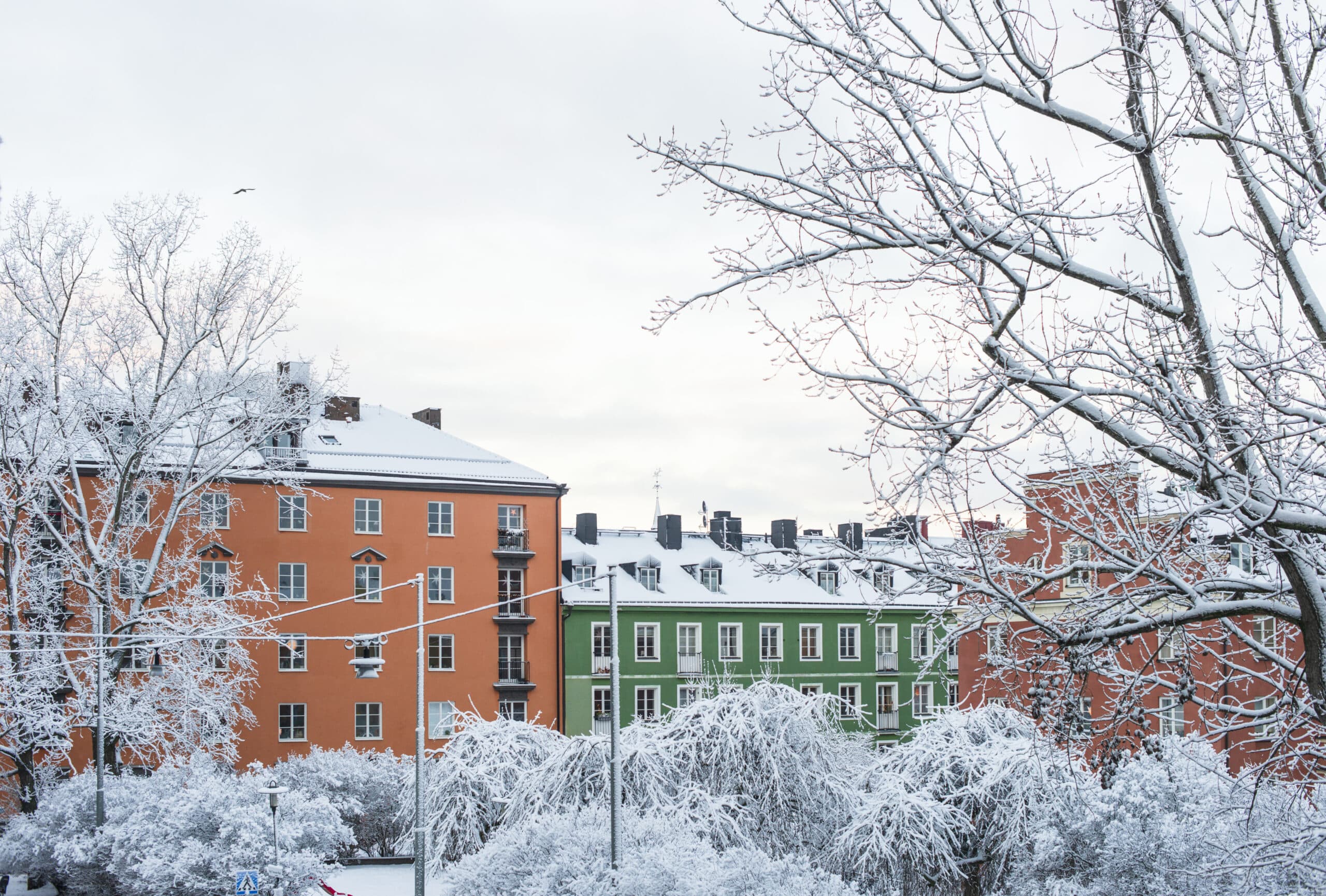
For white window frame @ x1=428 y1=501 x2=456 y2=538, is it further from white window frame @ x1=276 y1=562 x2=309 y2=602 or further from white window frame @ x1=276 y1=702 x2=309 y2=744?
white window frame @ x1=276 y1=702 x2=309 y2=744

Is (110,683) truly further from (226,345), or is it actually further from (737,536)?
(737,536)

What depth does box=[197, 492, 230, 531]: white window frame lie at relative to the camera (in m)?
41.3

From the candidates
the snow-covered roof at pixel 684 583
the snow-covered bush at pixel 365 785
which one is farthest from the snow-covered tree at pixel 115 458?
the snow-covered roof at pixel 684 583

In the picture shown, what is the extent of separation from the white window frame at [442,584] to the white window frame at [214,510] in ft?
23.8

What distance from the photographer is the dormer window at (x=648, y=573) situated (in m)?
52.8

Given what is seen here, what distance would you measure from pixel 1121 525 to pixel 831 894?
1037cm

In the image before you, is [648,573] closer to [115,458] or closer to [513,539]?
[513,539]

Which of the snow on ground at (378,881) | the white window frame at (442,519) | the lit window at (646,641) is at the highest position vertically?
the white window frame at (442,519)

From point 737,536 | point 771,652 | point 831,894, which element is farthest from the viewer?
point 737,536

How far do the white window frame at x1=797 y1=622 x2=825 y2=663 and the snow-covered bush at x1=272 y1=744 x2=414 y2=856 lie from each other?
2058cm

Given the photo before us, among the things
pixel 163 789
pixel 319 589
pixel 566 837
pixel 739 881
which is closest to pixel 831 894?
pixel 739 881

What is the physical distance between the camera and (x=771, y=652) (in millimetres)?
53594

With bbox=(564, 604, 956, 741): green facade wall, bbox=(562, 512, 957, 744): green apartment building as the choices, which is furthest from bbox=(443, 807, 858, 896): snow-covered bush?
bbox=(562, 512, 957, 744): green apartment building

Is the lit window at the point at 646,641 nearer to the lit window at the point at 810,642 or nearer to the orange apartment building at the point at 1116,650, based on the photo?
the lit window at the point at 810,642
